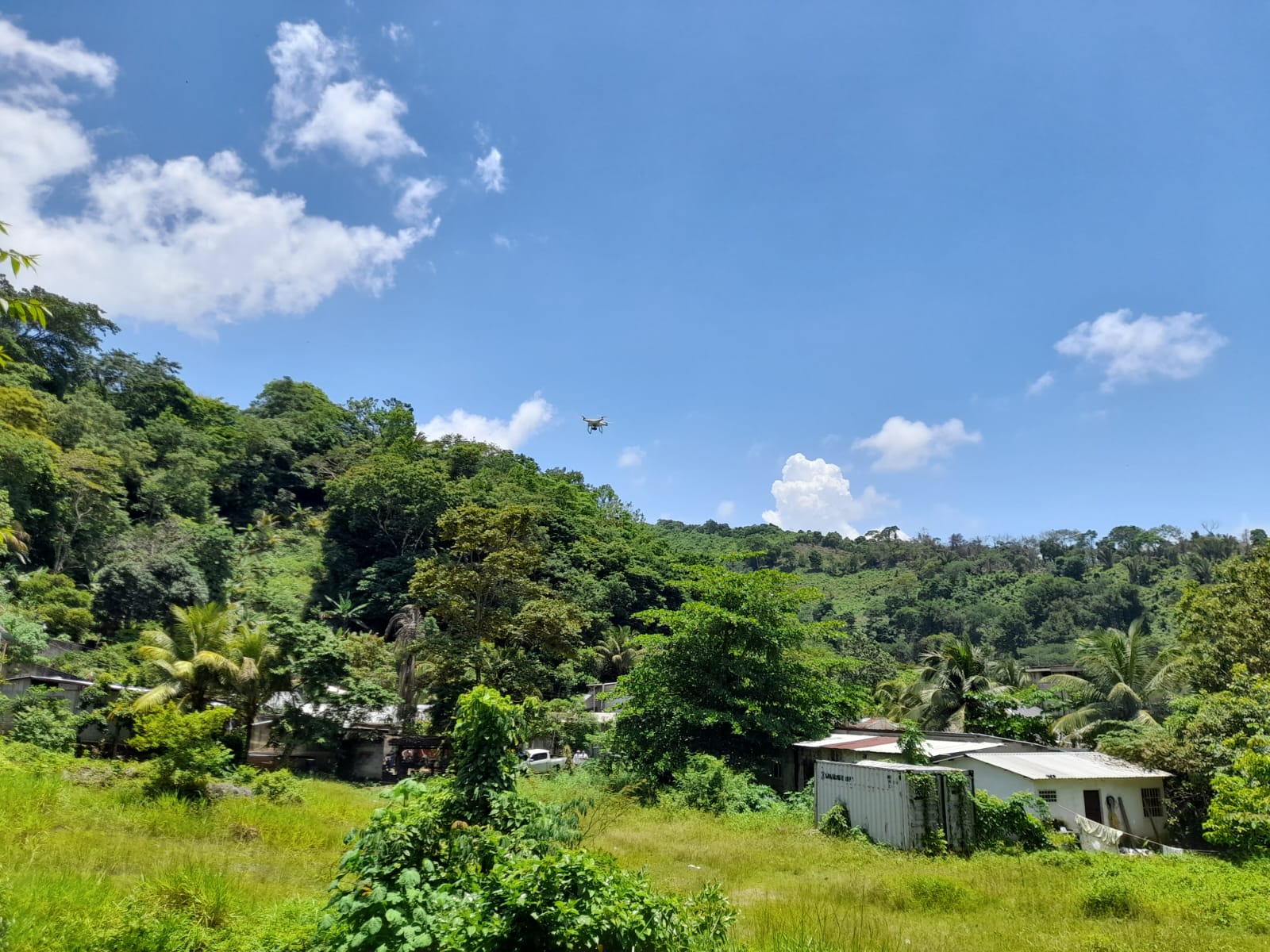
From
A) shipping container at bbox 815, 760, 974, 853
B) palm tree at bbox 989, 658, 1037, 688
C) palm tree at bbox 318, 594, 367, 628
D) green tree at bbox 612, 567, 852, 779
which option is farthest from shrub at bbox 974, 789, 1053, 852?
palm tree at bbox 318, 594, 367, 628

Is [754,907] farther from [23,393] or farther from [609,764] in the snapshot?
[23,393]

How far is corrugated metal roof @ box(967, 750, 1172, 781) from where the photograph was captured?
15432 mm

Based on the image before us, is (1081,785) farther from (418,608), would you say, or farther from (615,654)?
(418,608)

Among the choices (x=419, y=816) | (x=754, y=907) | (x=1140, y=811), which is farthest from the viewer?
(x=1140, y=811)

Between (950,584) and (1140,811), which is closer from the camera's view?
(1140,811)

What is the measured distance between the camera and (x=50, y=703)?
18656 millimetres

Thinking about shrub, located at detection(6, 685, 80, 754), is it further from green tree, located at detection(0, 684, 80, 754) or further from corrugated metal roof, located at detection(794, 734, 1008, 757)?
corrugated metal roof, located at detection(794, 734, 1008, 757)

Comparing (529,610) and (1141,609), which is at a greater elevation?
(1141,609)

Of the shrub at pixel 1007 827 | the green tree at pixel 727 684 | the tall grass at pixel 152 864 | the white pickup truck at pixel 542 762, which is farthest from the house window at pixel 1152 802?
the tall grass at pixel 152 864

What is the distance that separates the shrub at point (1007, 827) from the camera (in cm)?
1395

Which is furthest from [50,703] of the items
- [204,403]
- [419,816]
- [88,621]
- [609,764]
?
[204,403]

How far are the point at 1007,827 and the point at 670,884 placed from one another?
812cm

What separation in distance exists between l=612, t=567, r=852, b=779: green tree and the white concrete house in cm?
569

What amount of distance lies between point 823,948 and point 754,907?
2733 mm
